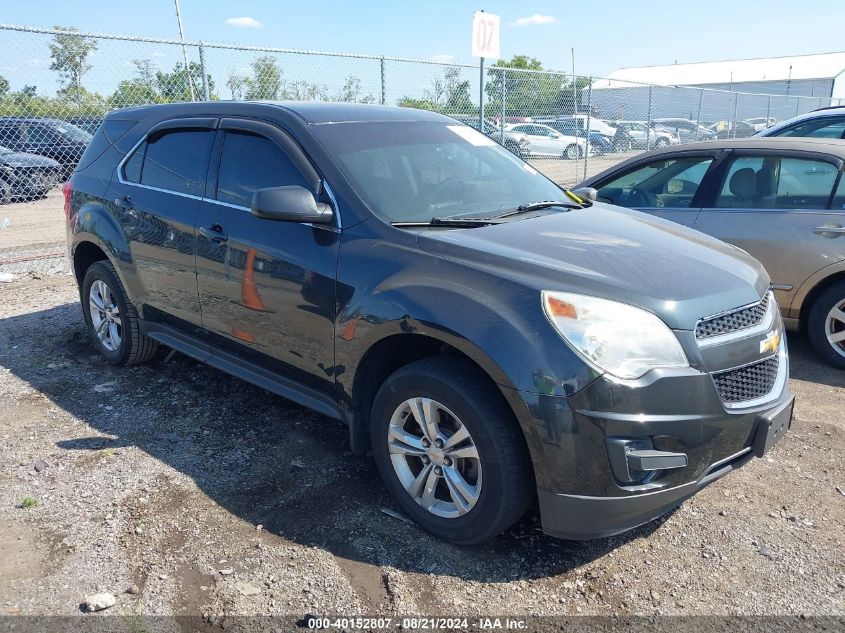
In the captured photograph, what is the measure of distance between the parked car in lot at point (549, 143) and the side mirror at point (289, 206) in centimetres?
1191

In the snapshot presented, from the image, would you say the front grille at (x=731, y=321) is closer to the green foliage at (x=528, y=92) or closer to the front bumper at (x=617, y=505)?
the front bumper at (x=617, y=505)

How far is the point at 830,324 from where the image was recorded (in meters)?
4.90

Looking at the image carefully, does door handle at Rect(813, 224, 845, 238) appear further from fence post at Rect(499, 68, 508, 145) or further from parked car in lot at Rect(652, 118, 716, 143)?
parked car in lot at Rect(652, 118, 716, 143)

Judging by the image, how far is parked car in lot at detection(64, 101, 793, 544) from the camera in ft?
8.30

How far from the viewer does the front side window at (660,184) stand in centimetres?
552

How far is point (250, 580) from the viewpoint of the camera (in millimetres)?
2762

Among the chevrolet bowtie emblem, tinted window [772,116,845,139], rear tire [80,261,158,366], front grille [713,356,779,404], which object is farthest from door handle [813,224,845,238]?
rear tire [80,261,158,366]

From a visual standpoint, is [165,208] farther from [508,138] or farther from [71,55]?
[508,138]

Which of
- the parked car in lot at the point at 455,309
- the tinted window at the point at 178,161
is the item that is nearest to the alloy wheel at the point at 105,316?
the parked car in lot at the point at 455,309

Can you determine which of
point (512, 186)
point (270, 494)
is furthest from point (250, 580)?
point (512, 186)

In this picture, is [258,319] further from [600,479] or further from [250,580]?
[600,479]

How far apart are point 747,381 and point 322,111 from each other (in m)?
2.58

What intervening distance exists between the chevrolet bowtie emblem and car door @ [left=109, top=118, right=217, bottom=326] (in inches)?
118

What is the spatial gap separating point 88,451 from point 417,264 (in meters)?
2.27
